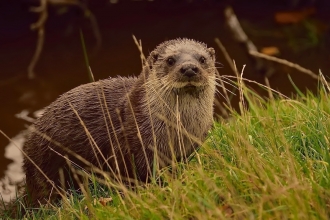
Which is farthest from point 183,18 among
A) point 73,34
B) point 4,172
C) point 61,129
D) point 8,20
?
point 61,129

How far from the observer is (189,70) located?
3.62 m

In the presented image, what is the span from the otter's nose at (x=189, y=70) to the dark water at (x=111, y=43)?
2638mm

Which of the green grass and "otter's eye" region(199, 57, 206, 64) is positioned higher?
"otter's eye" region(199, 57, 206, 64)

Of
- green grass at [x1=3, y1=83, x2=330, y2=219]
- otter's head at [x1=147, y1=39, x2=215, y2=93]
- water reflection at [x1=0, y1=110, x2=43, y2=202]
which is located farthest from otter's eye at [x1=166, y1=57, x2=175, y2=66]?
water reflection at [x1=0, y1=110, x2=43, y2=202]

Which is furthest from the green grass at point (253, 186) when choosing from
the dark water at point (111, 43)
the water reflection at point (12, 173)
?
the dark water at point (111, 43)

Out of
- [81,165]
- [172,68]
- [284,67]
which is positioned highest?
[172,68]

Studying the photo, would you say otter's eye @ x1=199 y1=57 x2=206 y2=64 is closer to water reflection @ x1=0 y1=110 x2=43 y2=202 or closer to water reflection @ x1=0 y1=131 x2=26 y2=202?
water reflection @ x1=0 y1=110 x2=43 y2=202

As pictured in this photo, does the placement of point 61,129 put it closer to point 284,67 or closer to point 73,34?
point 284,67

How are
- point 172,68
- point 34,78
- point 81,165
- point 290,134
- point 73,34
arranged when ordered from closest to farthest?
point 290,134 → point 172,68 → point 81,165 → point 34,78 → point 73,34

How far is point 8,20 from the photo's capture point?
8297mm

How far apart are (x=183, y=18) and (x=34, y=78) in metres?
2.24

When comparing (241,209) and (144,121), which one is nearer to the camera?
(241,209)

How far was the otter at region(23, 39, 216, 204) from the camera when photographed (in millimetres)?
3723

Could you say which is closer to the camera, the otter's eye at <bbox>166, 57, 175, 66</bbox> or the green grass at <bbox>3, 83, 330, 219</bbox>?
the green grass at <bbox>3, 83, 330, 219</bbox>
